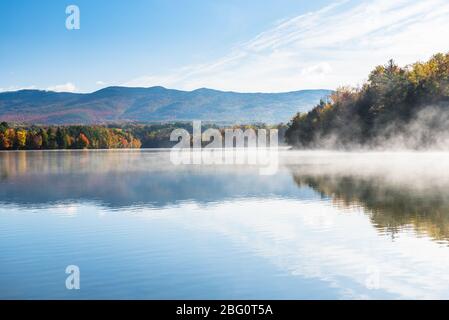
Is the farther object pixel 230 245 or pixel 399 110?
pixel 399 110

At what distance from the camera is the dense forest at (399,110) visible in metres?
90.2

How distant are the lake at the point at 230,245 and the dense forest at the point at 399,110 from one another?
60.3 meters

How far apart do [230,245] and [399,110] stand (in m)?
85.9

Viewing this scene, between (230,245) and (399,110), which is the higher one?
(399,110)

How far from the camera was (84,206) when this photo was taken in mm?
28969

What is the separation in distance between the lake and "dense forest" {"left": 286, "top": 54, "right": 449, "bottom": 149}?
6029 cm

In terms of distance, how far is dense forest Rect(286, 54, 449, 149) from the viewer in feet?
296

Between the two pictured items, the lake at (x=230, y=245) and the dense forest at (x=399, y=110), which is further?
the dense forest at (x=399, y=110)

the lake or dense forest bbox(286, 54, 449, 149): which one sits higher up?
dense forest bbox(286, 54, 449, 149)

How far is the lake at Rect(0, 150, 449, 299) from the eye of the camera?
13.0 meters

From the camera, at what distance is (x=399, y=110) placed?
321 feet

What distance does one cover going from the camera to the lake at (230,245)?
42.8 feet

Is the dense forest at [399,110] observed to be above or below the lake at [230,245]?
above

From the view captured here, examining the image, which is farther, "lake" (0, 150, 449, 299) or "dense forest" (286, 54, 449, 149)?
"dense forest" (286, 54, 449, 149)
